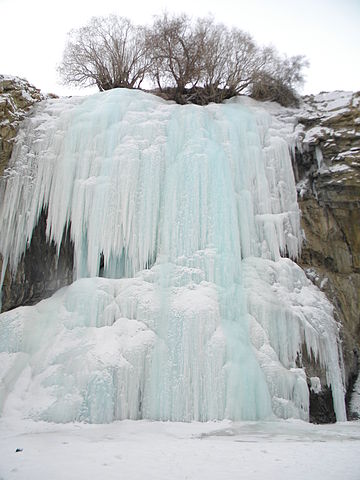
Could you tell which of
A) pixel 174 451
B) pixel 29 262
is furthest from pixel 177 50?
pixel 174 451

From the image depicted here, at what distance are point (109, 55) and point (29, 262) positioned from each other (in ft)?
23.9

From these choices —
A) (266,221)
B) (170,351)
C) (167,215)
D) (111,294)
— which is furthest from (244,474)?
(266,221)

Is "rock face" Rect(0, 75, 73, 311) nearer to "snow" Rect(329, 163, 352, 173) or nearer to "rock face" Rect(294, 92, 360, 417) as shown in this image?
"rock face" Rect(294, 92, 360, 417)

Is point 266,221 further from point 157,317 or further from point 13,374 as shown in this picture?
point 13,374

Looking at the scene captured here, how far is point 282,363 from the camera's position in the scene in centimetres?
802

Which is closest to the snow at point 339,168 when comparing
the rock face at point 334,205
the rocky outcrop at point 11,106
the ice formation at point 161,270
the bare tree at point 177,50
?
the rock face at point 334,205

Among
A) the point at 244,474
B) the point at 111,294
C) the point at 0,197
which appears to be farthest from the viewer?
the point at 0,197

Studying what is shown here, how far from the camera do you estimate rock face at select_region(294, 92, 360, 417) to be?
10234 millimetres

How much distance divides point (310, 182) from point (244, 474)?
8.03m

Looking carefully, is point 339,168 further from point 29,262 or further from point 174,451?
point 174,451

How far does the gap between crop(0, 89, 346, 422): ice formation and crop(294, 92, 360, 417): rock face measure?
0.66 meters

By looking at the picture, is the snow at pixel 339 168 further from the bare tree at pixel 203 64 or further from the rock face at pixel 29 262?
the rock face at pixel 29 262

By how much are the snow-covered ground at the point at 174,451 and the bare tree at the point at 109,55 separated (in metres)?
10.3

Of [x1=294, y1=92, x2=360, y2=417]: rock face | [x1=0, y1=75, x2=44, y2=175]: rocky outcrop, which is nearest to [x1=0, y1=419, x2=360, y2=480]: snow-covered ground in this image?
[x1=294, y1=92, x2=360, y2=417]: rock face
